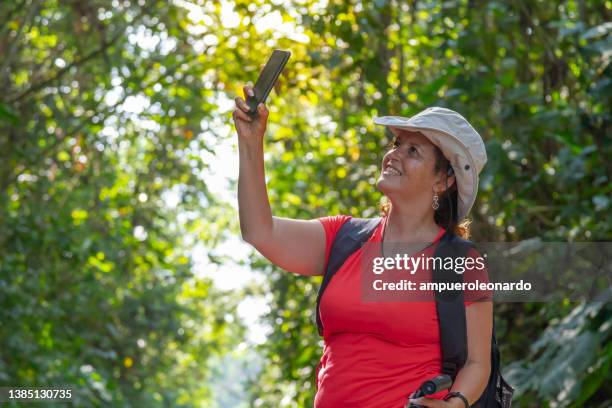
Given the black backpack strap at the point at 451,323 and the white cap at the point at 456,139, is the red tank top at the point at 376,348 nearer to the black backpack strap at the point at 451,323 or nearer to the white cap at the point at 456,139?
the black backpack strap at the point at 451,323

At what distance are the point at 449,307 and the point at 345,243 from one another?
383 millimetres

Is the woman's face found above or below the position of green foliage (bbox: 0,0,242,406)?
above

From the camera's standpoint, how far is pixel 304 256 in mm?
3240

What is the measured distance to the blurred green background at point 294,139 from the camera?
21.3ft

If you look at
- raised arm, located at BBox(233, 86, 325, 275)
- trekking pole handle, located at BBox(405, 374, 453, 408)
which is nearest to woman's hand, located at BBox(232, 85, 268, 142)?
raised arm, located at BBox(233, 86, 325, 275)

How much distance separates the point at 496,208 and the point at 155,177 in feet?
20.8

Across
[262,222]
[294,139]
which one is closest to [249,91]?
[262,222]

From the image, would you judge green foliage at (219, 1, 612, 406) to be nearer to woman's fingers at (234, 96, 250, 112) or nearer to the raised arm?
the raised arm

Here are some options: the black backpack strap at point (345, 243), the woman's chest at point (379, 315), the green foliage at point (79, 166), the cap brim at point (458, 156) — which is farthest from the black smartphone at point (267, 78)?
the green foliage at point (79, 166)

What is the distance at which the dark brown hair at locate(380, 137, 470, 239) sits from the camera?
10.8ft

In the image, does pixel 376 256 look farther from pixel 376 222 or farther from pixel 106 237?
pixel 106 237

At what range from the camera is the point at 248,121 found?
3113mm

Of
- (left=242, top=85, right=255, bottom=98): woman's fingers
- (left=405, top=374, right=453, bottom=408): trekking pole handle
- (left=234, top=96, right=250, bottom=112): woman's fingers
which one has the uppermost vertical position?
(left=242, top=85, right=255, bottom=98): woman's fingers

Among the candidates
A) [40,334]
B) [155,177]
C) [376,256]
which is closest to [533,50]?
[376,256]
